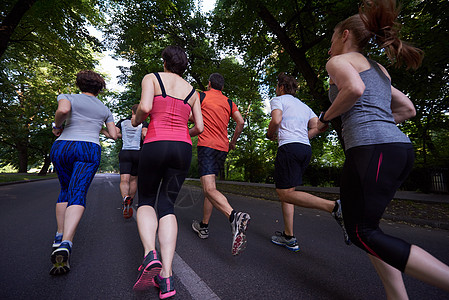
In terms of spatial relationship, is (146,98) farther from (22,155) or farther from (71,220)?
(22,155)

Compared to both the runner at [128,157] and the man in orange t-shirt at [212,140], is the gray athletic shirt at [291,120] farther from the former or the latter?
the runner at [128,157]

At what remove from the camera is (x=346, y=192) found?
53.9 inches

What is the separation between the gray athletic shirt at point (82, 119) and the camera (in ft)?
7.92

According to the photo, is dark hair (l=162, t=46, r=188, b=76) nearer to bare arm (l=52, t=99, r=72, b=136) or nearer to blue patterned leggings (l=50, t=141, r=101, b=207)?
bare arm (l=52, t=99, r=72, b=136)

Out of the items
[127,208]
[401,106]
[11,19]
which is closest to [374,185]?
[401,106]

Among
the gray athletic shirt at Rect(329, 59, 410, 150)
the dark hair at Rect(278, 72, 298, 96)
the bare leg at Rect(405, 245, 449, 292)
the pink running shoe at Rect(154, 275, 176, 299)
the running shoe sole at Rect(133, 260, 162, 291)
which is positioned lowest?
the pink running shoe at Rect(154, 275, 176, 299)

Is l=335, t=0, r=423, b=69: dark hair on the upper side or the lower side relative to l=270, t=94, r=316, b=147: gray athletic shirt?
upper

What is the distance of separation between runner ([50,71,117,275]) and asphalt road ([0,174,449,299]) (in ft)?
1.47

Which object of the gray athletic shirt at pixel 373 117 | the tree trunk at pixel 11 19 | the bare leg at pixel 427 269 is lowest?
the bare leg at pixel 427 269

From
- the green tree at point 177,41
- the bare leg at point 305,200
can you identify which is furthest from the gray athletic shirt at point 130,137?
the green tree at point 177,41

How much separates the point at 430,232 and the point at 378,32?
454 centimetres

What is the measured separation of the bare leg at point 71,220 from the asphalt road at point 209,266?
1.19 ft

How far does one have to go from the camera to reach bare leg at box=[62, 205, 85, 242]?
2.14 meters

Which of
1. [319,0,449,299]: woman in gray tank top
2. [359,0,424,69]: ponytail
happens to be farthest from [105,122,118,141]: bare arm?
[359,0,424,69]: ponytail
